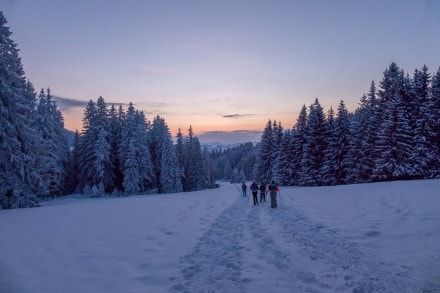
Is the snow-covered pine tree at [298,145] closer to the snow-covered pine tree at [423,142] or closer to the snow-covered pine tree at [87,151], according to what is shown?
the snow-covered pine tree at [423,142]

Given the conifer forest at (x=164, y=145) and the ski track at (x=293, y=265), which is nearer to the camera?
the ski track at (x=293, y=265)

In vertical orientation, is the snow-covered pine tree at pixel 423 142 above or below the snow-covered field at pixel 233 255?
above

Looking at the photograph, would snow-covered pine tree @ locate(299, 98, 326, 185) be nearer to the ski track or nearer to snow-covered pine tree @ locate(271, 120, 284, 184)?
snow-covered pine tree @ locate(271, 120, 284, 184)

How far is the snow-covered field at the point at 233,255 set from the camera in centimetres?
568

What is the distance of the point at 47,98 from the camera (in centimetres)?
3778

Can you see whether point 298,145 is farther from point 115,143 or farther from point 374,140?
point 115,143

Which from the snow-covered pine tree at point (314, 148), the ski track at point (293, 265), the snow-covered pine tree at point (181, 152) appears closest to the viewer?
the ski track at point (293, 265)

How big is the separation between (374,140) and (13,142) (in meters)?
38.4

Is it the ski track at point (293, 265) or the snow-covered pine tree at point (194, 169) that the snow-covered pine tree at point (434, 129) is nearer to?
the ski track at point (293, 265)

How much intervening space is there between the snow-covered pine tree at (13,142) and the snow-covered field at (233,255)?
1051 centimetres

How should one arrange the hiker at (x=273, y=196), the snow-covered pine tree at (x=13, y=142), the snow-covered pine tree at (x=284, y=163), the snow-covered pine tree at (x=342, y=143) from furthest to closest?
1. the snow-covered pine tree at (x=284, y=163)
2. the snow-covered pine tree at (x=342, y=143)
3. the snow-covered pine tree at (x=13, y=142)
4. the hiker at (x=273, y=196)

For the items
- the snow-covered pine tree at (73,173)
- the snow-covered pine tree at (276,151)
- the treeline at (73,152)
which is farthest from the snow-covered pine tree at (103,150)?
the snow-covered pine tree at (276,151)

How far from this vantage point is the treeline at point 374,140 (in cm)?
3155

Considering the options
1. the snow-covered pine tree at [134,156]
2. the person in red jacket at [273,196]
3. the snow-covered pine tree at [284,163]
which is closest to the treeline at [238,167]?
the snow-covered pine tree at [284,163]
